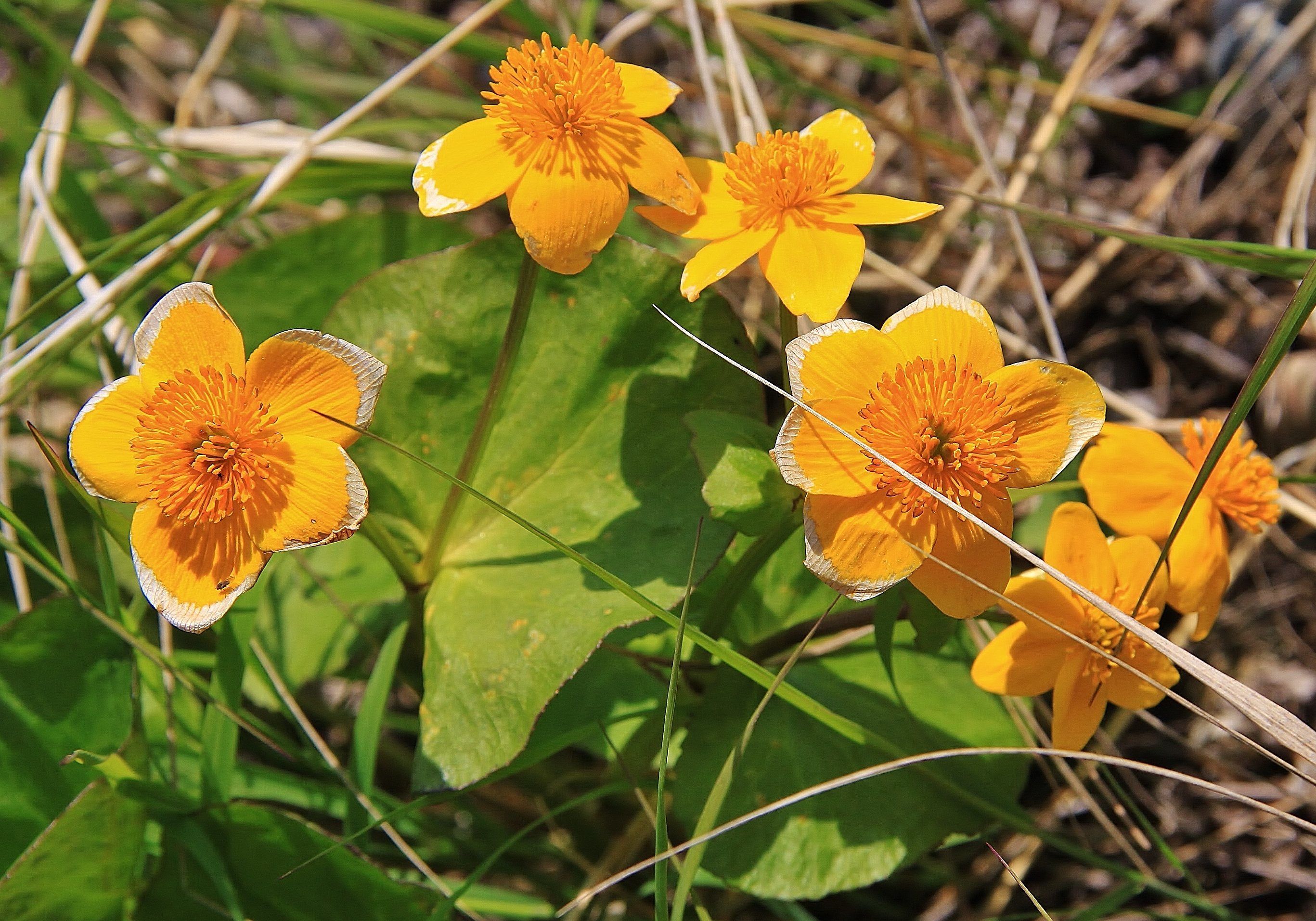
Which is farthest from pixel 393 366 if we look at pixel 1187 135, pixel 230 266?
pixel 1187 135

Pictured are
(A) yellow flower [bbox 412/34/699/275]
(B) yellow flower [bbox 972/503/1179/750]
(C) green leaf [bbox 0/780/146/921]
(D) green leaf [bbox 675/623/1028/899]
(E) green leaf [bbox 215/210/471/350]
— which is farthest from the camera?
(E) green leaf [bbox 215/210/471/350]

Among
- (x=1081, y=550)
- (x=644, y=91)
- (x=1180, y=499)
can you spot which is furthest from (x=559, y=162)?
(x=1180, y=499)

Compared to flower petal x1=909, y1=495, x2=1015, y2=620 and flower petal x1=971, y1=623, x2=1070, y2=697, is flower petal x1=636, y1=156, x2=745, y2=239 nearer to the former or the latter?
flower petal x1=909, y1=495, x2=1015, y2=620

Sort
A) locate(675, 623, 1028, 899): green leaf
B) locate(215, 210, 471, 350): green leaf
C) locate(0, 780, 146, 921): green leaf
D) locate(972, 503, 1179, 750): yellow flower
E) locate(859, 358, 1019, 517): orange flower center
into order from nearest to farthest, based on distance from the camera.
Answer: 1. locate(859, 358, 1019, 517): orange flower center
2. locate(972, 503, 1179, 750): yellow flower
3. locate(0, 780, 146, 921): green leaf
4. locate(675, 623, 1028, 899): green leaf
5. locate(215, 210, 471, 350): green leaf

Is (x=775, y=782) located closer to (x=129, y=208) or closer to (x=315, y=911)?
(x=315, y=911)

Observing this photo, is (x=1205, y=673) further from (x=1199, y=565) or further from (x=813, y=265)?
(x=813, y=265)

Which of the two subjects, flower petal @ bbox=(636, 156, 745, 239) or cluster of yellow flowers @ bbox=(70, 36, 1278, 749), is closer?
cluster of yellow flowers @ bbox=(70, 36, 1278, 749)

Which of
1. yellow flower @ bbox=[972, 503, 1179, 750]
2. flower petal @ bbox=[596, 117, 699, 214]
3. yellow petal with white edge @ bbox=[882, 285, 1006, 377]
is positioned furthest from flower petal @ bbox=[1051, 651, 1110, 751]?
flower petal @ bbox=[596, 117, 699, 214]
